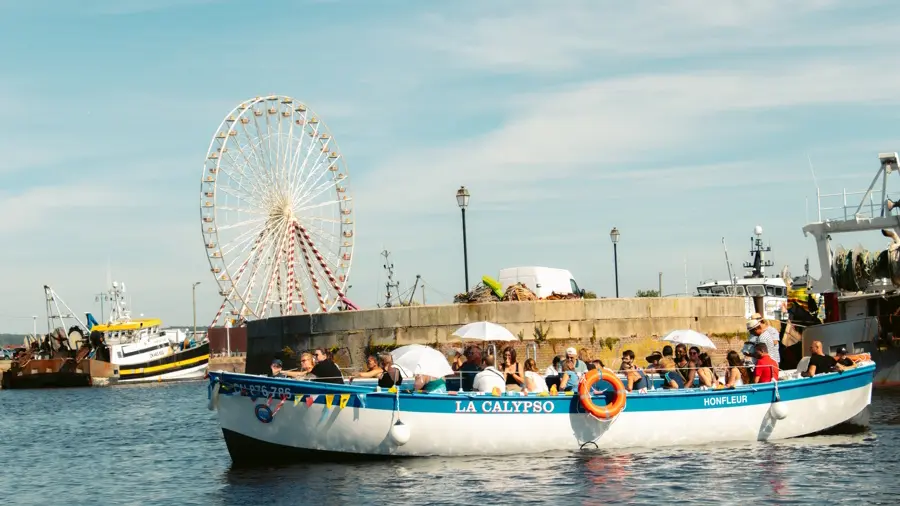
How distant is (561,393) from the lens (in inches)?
805

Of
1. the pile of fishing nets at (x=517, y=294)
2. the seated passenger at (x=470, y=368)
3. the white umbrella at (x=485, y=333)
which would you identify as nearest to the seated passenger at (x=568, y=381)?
the seated passenger at (x=470, y=368)

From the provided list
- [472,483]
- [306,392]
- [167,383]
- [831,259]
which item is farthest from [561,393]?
[167,383]

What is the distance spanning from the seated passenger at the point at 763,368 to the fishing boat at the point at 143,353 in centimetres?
6568

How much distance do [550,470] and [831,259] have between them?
2673 centimetres

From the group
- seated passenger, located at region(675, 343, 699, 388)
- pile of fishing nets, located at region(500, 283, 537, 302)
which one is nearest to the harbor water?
seated passenger, located at region(675, 343, 699, 388)

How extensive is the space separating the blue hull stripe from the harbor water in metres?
0.55

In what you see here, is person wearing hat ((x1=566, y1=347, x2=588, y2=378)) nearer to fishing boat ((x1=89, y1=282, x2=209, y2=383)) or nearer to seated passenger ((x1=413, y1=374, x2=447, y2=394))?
seated passenger ((x1=413, y1=374, x2=447, y2=394))

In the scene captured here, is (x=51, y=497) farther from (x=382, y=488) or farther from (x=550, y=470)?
(x=550, y=470)

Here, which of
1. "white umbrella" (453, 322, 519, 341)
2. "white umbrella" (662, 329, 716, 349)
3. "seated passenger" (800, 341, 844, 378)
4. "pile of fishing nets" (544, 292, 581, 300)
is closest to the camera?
"seated passenger" (800, 341, 844, 378)

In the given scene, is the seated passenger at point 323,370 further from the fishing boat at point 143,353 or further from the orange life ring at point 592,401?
the fishing boat at point 143,353

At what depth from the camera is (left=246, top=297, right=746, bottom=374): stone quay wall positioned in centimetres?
3362

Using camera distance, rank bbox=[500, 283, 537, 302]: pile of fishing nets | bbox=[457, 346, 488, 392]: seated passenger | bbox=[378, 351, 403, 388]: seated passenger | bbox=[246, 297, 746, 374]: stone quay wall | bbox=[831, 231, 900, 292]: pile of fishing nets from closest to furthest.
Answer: bbox=[378, 351, 403, 388]: seated passenger, bbox=[457, 346, 488, 392]: seated passenger, bbox=[246, 297, 746, 374]: stone quay wall, bbox=[500, 283, 537, 302]: pile of fishing nets, bbox=[831, 231, 900, 292]: pile of fishing nets

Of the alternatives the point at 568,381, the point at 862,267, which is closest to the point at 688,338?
the point at 568,381

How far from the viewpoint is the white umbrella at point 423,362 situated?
811 inches
